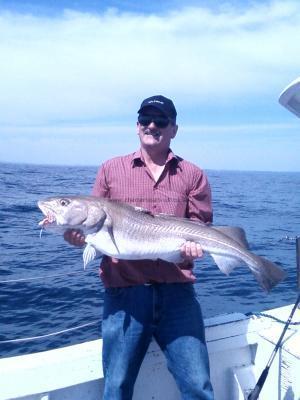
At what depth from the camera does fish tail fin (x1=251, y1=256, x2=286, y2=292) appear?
12.6 feet

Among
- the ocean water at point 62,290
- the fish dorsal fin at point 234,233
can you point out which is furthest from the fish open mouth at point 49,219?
the fish dorsal fin at point 234,233

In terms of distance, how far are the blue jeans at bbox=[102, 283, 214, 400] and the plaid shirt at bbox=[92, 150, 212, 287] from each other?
0.14 meters

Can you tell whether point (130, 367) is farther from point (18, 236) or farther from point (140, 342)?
point (18, 236)

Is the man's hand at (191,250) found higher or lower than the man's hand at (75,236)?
lower

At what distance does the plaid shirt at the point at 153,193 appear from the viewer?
154 inches

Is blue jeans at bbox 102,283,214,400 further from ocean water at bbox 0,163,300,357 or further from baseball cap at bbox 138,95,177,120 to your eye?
baseball cap at bbox 138,95,177,120

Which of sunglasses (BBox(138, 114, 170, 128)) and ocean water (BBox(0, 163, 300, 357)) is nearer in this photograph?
sunglasses (BBox(138, 114, 170, 128))

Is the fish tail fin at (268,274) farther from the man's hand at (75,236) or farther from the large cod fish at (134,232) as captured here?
the man's hand at (75,236)

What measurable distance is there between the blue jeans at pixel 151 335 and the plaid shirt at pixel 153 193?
0.45 ft

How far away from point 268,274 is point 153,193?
1.25 m

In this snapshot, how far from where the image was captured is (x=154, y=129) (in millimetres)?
3980

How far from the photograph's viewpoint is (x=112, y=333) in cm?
379

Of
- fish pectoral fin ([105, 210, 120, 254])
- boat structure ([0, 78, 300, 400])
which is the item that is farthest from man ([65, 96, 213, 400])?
boat structure ([0, 78, 300, 400])

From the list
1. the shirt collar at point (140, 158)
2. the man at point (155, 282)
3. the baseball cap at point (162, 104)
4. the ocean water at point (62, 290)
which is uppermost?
the baseball cap at point (162, 104)
